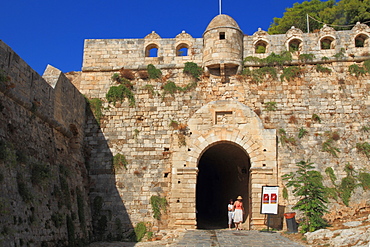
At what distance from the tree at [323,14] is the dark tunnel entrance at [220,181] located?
11.5 metres

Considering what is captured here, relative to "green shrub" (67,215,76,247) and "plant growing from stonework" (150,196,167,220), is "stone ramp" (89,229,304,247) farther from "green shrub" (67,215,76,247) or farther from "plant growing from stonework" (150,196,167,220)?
"plant growing from stonework" (150,196,167,220)

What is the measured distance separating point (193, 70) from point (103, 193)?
5.45 metres

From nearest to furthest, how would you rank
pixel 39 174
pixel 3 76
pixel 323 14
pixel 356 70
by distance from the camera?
1. pixel 3 76
2. pixel 39 174
3. pixel 356 70
4. pixel 323 14

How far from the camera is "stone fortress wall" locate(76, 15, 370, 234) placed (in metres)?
13.6

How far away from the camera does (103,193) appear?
1375 cm

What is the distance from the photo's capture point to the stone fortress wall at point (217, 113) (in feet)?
44.5

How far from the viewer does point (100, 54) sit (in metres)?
15.5

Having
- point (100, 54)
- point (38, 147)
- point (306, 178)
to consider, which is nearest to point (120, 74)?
point (100, 54)

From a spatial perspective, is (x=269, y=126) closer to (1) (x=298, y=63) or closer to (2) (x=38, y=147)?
(1) (x=298, y=63)

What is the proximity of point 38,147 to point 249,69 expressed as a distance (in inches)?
315

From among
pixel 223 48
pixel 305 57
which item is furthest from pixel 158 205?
pixel 305 57

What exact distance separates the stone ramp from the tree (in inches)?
650

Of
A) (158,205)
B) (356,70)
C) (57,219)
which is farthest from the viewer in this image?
(356,70)

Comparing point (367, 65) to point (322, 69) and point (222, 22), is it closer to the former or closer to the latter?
point (322, 69)
